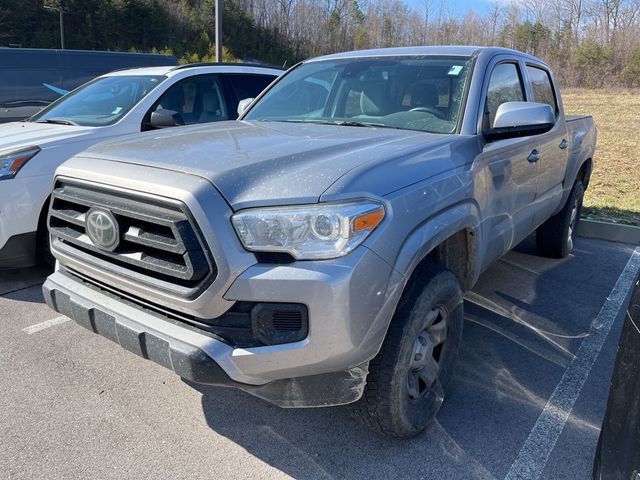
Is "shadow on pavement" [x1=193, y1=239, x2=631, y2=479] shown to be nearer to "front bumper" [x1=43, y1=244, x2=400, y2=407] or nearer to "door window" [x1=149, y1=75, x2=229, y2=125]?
"front bumper" [x1=43, y1=244, x2=400, y2=407]

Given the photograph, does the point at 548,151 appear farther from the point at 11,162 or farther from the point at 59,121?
the point at 59,121

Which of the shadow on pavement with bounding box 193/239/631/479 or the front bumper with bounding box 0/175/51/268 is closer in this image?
the shadow on pavement with bounding box 193/239/631/479

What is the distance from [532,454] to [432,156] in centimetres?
149

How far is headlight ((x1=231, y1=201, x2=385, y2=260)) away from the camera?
215 centimetres

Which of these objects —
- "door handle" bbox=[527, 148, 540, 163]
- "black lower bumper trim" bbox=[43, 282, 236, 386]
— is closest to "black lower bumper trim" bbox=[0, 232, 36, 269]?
"black lower bumper trim" bbox=[43, 282, 236, 386]

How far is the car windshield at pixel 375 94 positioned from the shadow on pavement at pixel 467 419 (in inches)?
58.7

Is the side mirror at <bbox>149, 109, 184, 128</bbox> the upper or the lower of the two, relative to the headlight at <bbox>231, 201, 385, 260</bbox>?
upper

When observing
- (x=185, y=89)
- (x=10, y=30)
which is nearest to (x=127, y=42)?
(x=10, y=30)

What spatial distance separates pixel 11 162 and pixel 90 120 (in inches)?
43.2

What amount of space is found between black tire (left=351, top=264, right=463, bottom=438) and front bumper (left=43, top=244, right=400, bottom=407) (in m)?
0.15

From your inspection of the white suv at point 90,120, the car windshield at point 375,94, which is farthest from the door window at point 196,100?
the car windshield at point 375,94

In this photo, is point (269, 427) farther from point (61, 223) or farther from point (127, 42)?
point (127, 42)

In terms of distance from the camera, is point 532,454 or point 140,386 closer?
point 532,454

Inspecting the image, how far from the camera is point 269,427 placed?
2867 mm
